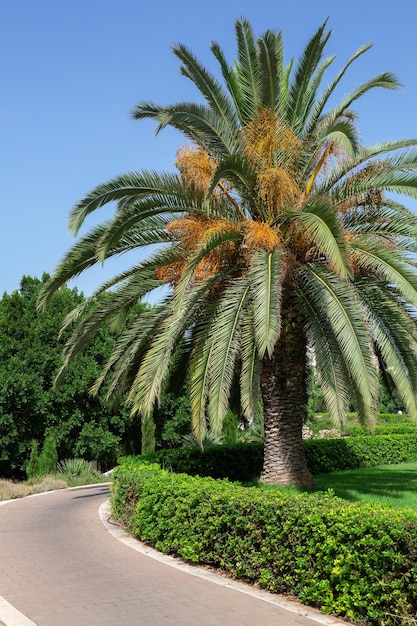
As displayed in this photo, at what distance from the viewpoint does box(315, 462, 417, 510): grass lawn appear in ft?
40.2

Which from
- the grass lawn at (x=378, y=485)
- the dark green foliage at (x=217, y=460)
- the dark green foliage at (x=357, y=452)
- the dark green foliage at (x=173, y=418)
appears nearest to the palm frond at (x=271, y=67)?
the grass lawn at (x=378, y=485)

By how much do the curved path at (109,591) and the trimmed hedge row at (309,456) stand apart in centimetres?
314

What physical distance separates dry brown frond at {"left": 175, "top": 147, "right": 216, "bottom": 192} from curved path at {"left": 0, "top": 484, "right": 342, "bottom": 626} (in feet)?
19.6

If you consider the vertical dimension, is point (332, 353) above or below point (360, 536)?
above

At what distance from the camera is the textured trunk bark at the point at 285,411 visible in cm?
1156

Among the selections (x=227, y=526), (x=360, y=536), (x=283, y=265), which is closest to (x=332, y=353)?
(x=283, y=265)

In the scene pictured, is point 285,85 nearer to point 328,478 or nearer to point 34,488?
point 328,478

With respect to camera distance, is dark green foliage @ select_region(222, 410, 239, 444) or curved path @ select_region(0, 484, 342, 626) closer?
curved path @ select_region(0, 484, 342, 626)

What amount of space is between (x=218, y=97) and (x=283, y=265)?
11.7 feet

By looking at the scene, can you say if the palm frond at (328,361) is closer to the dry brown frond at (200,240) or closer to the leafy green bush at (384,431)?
the dry brown frond at (200,240)

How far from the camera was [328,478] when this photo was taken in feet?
53.4

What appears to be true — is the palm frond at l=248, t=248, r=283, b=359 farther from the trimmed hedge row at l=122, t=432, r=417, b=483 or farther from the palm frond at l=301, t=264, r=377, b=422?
the trimmed hedge row at l=122, t=432, r=417, b=483

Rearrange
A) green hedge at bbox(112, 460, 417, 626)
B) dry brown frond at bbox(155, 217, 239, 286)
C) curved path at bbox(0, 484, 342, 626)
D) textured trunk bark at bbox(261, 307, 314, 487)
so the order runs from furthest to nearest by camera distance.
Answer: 1. textured trunk bark at bbox(261, 307, 314, 487)
2. dry brown frond at bbox(155, 217, 239, 286)
3. curved path at bbox(0, 484, 342, 626)
4. green hedge at bbox(112, 460, 417, 626)

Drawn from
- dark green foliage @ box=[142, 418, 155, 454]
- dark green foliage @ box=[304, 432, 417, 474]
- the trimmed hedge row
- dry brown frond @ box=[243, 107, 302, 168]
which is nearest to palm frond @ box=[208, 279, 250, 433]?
dry brown frond @ box=[243, 107, 302, 168]
